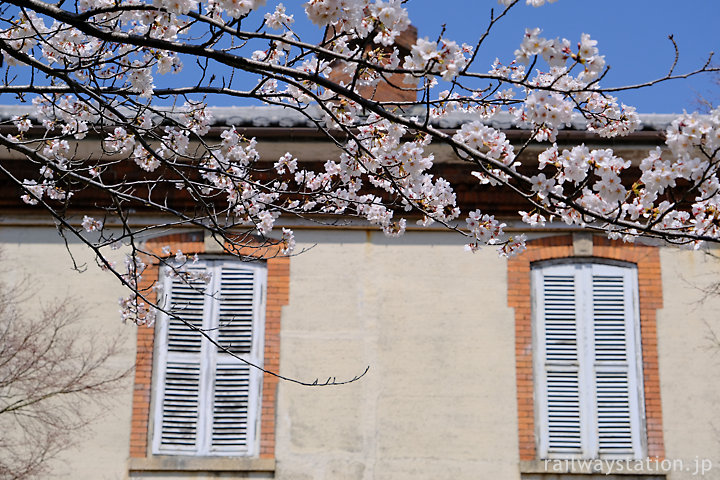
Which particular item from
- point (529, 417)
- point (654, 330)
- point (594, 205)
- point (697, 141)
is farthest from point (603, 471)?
point (697, 141)

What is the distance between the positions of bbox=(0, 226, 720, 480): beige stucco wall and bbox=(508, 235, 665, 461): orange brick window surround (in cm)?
9

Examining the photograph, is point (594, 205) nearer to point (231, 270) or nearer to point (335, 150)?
point (335, 150)

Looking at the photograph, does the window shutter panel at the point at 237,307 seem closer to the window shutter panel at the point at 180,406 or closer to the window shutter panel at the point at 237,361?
the window shutter panel at the point at 237,361

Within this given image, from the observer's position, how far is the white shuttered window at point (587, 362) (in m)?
8.98

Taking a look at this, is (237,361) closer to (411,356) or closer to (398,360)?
(398,360)

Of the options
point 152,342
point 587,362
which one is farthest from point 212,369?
point 587,362

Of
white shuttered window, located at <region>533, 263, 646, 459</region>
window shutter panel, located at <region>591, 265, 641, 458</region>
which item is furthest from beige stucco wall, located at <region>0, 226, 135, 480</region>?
window shutter panel, located at <region>591, 265, 641, 458</region>

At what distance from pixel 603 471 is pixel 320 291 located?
10.5 ft

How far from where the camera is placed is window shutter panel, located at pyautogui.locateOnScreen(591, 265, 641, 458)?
8.98m

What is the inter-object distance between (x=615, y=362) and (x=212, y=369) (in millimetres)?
3944

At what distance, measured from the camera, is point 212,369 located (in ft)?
30.2

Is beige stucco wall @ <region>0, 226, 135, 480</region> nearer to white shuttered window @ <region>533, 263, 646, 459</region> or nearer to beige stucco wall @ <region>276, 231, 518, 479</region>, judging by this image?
beige stucco wall @ <region>276, 231, 518, 479</region>

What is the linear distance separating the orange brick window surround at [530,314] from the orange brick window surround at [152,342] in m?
2.30

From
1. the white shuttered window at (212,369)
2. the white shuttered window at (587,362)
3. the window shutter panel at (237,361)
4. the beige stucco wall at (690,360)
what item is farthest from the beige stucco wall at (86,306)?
the beige stucco wall at (690,360)
